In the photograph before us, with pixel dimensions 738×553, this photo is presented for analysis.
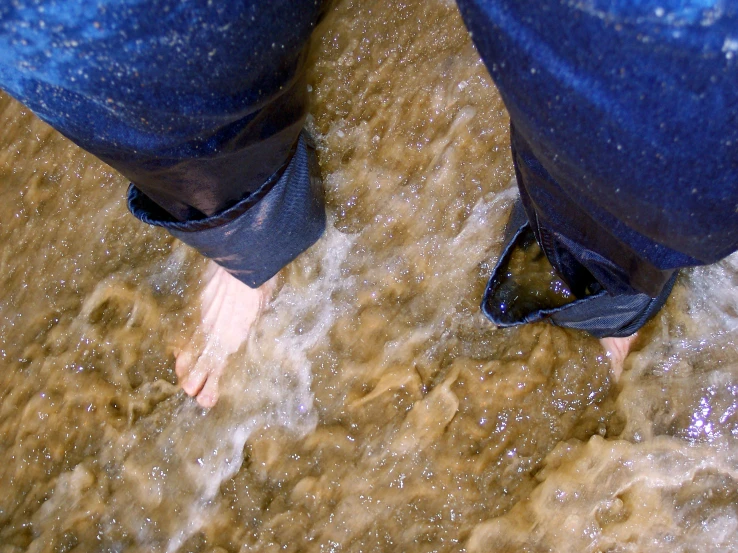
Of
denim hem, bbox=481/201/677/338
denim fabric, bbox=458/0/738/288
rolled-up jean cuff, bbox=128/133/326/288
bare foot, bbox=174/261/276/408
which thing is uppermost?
denim fabric, bbox=458/0/738/288

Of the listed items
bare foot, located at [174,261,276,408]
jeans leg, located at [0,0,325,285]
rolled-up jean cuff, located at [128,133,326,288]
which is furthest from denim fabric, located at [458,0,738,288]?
bare foot, located at [174,261,276,408]

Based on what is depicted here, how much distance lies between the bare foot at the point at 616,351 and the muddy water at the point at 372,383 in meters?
0.02

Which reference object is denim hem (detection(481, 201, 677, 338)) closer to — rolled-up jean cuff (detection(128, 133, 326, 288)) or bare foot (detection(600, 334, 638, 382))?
bare foot (detection(600, 334, 638, 382))

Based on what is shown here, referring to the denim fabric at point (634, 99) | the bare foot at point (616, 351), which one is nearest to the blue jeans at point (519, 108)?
the denim fabric at point (634, 99)

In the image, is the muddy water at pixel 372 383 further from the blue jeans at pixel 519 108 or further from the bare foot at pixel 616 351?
the blue jeans at pixel 519 108

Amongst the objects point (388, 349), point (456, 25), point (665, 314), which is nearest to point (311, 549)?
point (388, 349)

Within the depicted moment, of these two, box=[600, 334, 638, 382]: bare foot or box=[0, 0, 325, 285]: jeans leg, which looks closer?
box=[0, 0, 325, 285]: jeans leg

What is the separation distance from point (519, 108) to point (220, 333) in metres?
1.05

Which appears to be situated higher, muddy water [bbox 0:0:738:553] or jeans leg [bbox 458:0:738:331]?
jeans leg [bbox 458:0:738:331]

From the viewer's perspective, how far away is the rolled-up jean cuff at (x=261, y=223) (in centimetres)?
112

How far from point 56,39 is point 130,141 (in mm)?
191

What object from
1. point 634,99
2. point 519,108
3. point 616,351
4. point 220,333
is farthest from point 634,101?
point 220,333

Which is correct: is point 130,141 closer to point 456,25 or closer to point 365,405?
point 365,405

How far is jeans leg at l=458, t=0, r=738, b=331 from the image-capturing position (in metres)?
0.44
